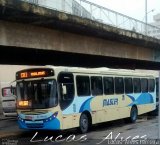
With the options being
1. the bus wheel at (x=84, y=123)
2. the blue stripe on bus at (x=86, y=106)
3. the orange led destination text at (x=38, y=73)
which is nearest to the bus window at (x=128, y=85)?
the blue stripe on bus at (x=86, y=106)

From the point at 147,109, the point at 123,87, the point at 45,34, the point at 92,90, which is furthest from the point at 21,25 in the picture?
the point at 147,109

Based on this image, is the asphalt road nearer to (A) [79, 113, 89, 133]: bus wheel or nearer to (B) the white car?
(A) [79, 113, 89, 133]: bus wheel

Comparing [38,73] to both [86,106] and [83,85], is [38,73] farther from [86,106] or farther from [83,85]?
[86,106]

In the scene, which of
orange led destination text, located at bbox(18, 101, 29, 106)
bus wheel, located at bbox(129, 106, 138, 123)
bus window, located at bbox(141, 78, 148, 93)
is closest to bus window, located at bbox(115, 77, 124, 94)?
bus wheel, located at bbox(129, 106, 138, 123)

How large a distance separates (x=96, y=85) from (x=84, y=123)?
2.06m

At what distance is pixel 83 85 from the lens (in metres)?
18.9

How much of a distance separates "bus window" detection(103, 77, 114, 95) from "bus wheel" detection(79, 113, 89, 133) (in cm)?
220

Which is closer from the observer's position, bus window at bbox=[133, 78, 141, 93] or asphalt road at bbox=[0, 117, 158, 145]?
asphalt road at bbox=[0, 117, 158, 145]

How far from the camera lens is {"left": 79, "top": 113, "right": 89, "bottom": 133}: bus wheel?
18.5 m

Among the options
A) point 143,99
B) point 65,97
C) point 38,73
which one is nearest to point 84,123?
point 65,97

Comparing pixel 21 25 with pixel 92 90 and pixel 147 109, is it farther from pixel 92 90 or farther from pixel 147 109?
pixel 147 109

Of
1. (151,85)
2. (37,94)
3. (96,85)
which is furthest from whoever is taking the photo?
(151,85)

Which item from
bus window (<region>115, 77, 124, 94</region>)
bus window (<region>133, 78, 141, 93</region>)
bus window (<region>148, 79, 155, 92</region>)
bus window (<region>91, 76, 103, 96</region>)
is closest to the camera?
bus window (<region>91, 76, 103, 96</region>)

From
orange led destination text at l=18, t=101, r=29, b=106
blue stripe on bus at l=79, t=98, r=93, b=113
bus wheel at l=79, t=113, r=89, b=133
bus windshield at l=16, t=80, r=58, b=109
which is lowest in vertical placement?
bus wheel at l=79, t=113, r=89, b=133
